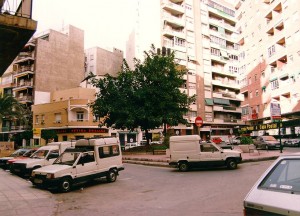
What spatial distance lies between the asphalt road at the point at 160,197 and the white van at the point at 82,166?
492 millimetres

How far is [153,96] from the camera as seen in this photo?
3188 centimetres

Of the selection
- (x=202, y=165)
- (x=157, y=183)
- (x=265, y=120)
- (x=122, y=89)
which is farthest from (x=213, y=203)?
(x=265, y=120)

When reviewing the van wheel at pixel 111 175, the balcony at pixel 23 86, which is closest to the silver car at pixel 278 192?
the van wheel at pixel 111 175

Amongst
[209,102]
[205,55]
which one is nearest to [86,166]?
[209,102]

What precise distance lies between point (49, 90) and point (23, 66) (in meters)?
7.74

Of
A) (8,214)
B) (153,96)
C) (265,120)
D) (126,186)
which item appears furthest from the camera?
(265,120)

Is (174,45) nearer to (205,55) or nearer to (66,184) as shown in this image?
(205,55)

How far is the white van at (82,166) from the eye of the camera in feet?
39.3

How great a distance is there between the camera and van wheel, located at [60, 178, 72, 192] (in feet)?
39.2

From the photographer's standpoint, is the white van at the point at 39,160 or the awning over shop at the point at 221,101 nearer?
the white van at the point at 39,160

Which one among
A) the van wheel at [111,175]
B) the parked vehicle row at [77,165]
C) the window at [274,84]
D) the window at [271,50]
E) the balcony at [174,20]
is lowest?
the van wheel at [111,175]

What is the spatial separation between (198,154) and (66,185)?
7942 millimetres

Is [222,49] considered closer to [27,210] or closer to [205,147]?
[205,147]

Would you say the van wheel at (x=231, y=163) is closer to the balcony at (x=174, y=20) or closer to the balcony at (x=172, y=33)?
the balcony at (x=172, y=33)
